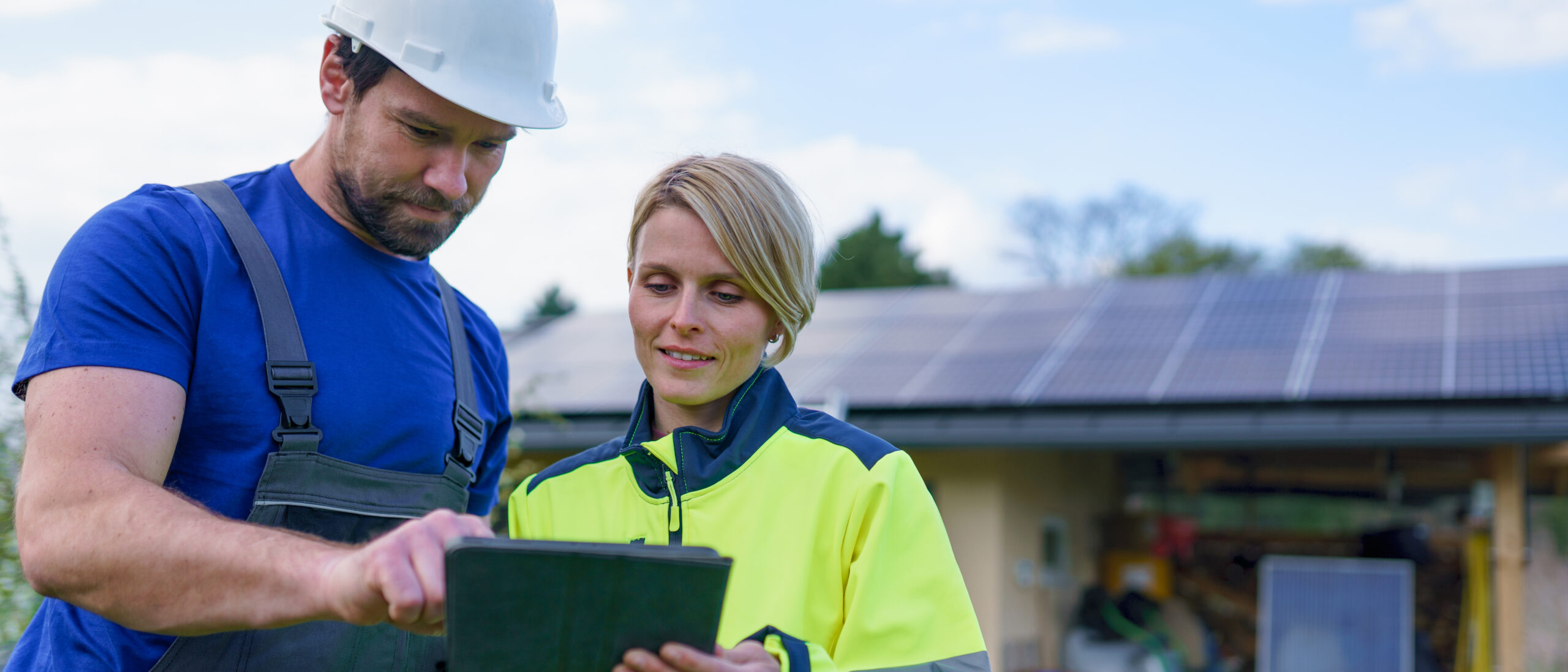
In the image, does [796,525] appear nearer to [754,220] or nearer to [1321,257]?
[754,220]

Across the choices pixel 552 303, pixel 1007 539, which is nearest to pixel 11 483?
pixel 1007 539

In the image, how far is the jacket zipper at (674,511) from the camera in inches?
67.1

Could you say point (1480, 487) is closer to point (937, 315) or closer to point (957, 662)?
point (937, 315)

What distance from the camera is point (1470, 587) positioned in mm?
8906

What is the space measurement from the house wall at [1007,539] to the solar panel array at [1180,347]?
69cm

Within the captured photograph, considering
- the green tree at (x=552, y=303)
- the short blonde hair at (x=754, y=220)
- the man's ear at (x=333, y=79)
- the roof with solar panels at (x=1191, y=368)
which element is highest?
the man's ear at (x=333, y=79)

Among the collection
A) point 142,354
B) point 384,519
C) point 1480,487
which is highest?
point 142,354

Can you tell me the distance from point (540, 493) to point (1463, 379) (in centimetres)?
629

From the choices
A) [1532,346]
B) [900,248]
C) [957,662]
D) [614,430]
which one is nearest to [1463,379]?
[1532,346]

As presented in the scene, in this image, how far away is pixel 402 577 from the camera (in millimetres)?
1044

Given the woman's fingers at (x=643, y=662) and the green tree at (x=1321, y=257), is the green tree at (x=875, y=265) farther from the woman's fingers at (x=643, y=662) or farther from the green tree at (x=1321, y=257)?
the woman's fingers at (x=643, y=662)

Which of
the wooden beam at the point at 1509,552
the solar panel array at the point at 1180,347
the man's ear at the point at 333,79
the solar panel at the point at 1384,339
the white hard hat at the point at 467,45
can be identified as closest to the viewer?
the white hard hat at the point at 467,45

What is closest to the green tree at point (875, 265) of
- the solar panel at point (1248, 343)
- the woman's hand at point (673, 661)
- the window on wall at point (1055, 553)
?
the solar panel at point (1248, 343)

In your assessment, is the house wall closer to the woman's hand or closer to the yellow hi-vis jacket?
the yellow hi-vis jacket
